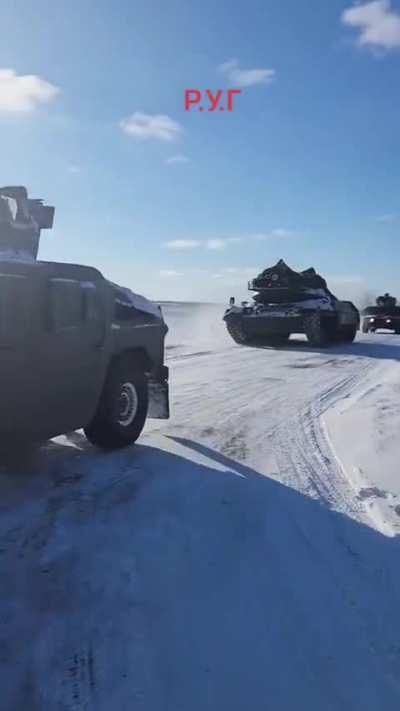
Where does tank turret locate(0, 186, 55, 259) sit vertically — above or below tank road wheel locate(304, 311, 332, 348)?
above

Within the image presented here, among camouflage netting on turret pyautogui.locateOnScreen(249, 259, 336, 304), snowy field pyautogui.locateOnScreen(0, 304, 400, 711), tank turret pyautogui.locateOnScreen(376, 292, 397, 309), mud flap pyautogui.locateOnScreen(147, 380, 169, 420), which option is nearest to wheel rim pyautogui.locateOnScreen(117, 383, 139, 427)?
snowy field pyautogui.locateOnScreen(0, 304, 400, 711)

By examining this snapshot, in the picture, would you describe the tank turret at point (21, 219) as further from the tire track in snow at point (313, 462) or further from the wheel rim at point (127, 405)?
the tire track in snow at point (313, 462)

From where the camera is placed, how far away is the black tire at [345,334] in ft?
63.2

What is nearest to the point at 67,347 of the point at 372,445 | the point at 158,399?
the point at 158,399

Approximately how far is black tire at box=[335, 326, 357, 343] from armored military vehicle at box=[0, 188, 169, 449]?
1400 cm

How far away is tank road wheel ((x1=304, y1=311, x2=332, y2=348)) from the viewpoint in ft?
56.0

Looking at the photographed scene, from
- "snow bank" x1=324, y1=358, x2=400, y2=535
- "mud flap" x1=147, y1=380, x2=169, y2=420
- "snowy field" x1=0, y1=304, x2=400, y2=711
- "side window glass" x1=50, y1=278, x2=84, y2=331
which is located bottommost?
"snowy field" x1=0, y1=304, x2=400, y2=711

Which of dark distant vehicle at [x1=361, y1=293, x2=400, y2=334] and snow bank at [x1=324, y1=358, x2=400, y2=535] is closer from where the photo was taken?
snow bank at [x1=324, y1=358, x2=400, y2=535]

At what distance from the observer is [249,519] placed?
3.90 meters

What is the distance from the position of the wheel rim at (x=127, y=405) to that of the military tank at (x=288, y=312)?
39.8 feet

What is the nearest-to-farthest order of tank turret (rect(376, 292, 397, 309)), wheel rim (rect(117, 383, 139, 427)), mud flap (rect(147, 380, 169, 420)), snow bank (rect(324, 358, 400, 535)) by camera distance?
1. snow bank (rect(324, 358, 400, 535))
2. wheel rim (rect(117, 383, 139, 427))
3. mud flap (rect(147, 380, 169, 420))
4. tank turret (rect(376, 292, 397, 309))

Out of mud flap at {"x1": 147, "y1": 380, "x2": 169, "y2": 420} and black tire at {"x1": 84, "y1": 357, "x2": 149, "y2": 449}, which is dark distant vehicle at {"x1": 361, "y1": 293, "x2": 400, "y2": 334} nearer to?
mud flap at {"x1": 147, "y1": 380, "x2": 169, "y2": 420}

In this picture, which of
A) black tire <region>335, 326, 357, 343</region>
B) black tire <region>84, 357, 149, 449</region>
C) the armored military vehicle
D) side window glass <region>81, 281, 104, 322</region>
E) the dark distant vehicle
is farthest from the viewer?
the dark distant vehicle

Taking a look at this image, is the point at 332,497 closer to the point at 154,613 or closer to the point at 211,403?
the point at 154,613
